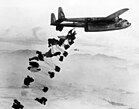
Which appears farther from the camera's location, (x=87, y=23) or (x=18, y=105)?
(x=87, y=23)

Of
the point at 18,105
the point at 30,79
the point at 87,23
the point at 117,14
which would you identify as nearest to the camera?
the point at 30,79

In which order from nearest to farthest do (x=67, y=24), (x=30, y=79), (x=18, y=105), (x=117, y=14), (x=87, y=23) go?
(x=30, y=79)
(x=18, y=105)
(x=87, y=23)
(x=117, y=14)
(x=67, y=24)

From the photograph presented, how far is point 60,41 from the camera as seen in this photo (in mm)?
52125

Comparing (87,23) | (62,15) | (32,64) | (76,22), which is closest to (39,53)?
(32,64)

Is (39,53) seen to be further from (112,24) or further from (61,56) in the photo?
(112,24)

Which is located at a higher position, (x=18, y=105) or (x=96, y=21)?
(x=96, y=21)

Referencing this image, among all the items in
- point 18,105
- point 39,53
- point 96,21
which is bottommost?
point 18,105

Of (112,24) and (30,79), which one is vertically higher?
(112,24)

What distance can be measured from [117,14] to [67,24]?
10.8 metres

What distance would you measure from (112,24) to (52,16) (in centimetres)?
1510

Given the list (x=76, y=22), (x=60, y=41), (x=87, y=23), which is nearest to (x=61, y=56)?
(x=60, y=41)

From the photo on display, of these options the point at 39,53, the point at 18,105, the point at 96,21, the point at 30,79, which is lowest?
the point at 18,105

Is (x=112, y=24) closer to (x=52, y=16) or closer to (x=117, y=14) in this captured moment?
(x=117, y=14)

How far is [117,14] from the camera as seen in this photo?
2822 inches
